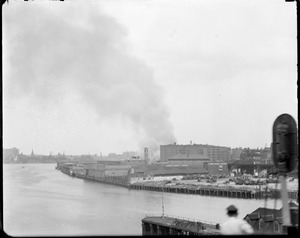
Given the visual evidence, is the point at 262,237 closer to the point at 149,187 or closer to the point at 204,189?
the point at 204,189

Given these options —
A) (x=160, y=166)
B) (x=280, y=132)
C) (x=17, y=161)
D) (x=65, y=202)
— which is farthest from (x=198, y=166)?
(x=280, y=132)

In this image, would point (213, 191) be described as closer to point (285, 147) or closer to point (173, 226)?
point (173, 226)

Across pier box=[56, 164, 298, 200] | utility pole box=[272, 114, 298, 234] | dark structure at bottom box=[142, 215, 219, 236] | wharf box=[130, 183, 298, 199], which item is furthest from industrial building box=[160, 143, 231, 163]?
utility pole box=[272, 114, 298, 234]

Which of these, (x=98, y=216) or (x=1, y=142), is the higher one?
(x=1, y=142)

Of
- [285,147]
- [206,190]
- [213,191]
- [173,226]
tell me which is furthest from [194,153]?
[285,147]

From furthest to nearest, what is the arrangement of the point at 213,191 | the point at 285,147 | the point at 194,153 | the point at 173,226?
the point at 194,153, the point at 213,191, the point at 173,226, the point at 285,147

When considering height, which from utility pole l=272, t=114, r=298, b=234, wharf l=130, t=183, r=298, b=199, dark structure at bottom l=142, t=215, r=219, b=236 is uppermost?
utility pole l=272, t=114, r=298, b=234

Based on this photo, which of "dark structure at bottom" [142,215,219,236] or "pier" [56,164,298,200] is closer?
"dark structure at bottom" [142,215,219,236]

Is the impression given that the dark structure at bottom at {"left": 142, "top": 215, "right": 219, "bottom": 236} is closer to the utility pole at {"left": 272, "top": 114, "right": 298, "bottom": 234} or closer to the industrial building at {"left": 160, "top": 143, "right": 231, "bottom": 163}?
the utility pole at {"left": 272, "top": 114, "right": 298, "bottom": 234}

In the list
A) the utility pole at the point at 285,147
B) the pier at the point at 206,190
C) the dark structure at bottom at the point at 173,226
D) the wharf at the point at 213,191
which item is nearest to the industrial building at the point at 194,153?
the pier at the point at 206,190

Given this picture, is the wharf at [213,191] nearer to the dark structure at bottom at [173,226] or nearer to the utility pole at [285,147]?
the dark structure at bottom at [173,226]

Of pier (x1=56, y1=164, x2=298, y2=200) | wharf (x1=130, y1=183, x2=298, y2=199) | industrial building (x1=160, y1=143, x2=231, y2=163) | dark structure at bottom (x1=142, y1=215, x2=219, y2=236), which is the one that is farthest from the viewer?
industrial building (x1=160, y1=143, x2=231, y2=163)
